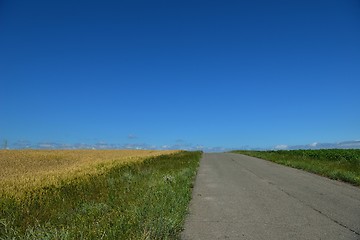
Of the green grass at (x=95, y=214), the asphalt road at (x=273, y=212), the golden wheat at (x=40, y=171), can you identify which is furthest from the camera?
the golden wheat at (x=40, y=171)

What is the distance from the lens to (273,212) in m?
9.74

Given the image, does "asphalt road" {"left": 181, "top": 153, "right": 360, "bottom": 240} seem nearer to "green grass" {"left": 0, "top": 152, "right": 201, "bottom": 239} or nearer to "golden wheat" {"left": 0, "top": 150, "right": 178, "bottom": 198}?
"green grass" {"left": 0, "top": 152, "right": 201, "bottom": 239}

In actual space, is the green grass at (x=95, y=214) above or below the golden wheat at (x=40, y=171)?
below

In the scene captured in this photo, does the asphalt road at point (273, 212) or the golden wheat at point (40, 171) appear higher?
the golden wheat at point (40, 171)

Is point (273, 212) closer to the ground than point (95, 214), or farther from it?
closer to the ground

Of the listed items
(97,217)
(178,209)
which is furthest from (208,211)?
(97,217)

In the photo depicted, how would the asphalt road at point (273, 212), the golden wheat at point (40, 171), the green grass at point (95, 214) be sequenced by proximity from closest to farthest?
the green grass at point (95, 214) → the asphalt road at point (273, 212) → the golden wheat at point (40, 171)

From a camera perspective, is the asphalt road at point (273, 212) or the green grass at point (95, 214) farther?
the asphalt road at point (273, 212)

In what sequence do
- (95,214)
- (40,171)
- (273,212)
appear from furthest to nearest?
1. (40,171)
2. (273,212)
3. (95,214)

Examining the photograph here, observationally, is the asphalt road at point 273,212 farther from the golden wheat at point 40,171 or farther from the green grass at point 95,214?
the golden wheat at point 40,171

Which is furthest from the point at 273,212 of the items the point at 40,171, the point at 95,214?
the point at 40,171

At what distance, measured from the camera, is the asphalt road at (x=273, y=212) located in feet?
25.0

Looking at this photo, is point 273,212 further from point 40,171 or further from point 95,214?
point 40,171

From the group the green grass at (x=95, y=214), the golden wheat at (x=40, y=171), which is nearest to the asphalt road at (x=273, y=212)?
the green grass at (x=95, y=214)
